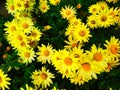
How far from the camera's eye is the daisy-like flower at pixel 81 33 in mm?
2645

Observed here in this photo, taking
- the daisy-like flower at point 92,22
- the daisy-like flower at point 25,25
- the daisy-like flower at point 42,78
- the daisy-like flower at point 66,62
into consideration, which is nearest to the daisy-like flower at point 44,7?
the daisy-like flower at point 25,25

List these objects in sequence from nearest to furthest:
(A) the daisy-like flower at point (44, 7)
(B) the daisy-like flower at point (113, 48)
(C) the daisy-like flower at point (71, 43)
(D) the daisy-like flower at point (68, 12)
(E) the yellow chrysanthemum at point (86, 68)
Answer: (E) the yellow chrysanthemum at point (86, 68)
(B) the daisy-like flower at point (113, 48)
(C) the daisy-like flower at point (71, 43)
(D) the daisy-like flower at point (68, 12)
(A) the daisy-like flower at point (44, 7)

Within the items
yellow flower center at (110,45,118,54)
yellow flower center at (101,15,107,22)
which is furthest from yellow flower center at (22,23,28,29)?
yellow flower center at (110,45,118,54)

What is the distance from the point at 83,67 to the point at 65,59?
0.15 meters

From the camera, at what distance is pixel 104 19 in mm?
2764

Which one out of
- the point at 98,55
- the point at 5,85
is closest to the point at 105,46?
the point at 98,55

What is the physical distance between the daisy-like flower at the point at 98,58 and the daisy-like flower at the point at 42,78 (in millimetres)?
395

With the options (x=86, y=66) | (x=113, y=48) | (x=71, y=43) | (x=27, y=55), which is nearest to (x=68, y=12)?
(x=71, y=43)

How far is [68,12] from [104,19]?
1.26 feet

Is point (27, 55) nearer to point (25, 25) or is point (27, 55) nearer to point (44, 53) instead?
point (44, 53)

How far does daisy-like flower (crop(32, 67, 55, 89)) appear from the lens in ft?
8.52

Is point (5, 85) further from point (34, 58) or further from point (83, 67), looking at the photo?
point (83, 67)

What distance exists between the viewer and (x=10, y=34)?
2789 mm

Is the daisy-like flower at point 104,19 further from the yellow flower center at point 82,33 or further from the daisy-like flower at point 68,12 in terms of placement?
the daisy-like flower at point 68,12
